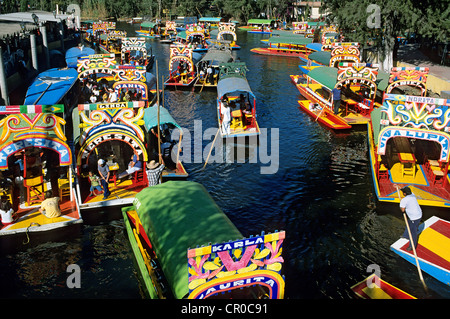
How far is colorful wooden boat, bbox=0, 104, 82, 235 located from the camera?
15945 millimetres

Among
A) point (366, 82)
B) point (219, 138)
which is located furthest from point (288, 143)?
point (366, 82)

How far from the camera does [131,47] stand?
43625 millimetres

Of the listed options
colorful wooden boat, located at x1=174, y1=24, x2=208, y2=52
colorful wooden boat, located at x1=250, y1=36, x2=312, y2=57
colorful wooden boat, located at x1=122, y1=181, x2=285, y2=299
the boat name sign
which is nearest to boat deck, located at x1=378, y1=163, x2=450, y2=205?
the boat name sign

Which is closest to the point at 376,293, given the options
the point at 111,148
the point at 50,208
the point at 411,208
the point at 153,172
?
the point at 411,208

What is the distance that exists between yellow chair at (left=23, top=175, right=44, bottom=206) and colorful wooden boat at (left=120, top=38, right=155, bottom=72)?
1140 inches

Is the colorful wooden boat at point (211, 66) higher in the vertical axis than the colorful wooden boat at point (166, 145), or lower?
higher

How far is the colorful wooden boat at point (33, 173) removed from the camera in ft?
52.3

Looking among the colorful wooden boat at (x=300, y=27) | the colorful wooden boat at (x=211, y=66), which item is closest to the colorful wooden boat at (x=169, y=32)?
the colorful wooden boat at (x=300, y=27)

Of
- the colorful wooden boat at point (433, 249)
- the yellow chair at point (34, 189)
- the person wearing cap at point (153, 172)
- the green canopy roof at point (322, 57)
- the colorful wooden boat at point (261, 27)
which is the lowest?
the colorful wooden boat at point (433, 249)

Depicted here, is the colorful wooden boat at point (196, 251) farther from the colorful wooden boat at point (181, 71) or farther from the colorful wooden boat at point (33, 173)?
the colorful wooden boat at point (181, 71)

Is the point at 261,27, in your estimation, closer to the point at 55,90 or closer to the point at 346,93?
the point at 346,93

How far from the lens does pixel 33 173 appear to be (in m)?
19.0

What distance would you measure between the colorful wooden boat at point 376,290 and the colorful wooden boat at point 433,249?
8.47 ft

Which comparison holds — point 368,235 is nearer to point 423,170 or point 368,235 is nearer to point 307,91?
point 423,170
